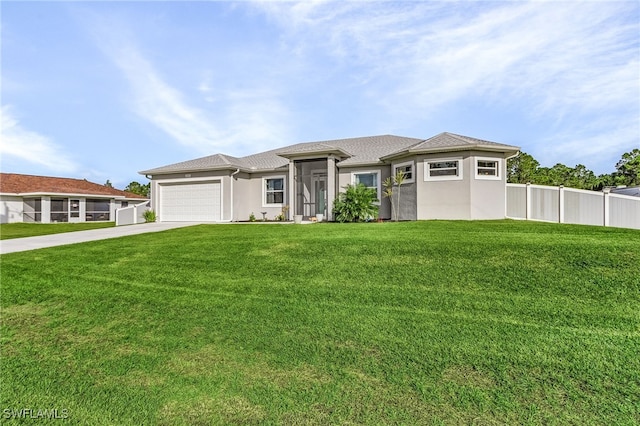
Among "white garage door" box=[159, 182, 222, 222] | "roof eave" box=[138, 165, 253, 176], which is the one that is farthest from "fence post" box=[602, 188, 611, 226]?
"white garage door" box=[159, 182, 222, 222]

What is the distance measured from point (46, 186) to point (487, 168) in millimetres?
37484

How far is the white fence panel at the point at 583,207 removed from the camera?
45.4 feet

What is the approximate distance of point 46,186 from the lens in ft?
104

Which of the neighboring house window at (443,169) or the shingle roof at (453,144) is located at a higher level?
the shingle roof at (453,144)

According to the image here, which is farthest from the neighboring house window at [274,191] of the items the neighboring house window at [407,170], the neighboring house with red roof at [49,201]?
the neighboring house with red roof at [49,201]

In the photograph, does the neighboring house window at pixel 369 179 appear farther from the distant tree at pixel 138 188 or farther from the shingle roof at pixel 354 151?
the distant tree at pixel 138 188

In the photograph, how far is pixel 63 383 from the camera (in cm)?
362

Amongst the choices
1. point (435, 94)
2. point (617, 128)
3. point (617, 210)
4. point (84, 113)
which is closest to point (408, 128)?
point (435, 94)

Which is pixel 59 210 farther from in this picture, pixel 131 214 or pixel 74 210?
pixel 131 214

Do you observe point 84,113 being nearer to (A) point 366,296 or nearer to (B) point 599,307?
(A) point 366,296

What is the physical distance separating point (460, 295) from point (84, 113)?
55.2 ft

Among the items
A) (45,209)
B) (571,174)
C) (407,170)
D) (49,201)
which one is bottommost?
(45,209)

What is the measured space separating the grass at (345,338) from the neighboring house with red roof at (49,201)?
27.6 m

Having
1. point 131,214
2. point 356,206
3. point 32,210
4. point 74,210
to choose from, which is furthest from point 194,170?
point 32,210
